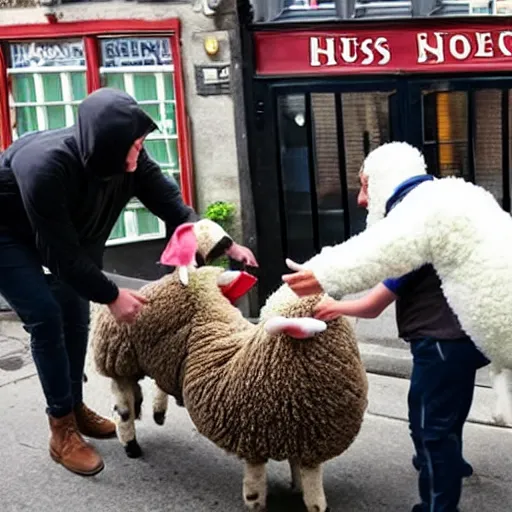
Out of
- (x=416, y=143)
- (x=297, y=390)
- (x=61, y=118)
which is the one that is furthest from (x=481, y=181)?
(x=297, y=390)

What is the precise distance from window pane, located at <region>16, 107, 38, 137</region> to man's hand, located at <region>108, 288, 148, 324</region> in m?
4.14

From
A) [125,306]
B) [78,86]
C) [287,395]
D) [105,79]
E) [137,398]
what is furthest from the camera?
[78,86]

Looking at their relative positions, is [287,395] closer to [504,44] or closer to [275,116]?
[275,116]

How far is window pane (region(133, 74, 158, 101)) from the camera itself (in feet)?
21.1

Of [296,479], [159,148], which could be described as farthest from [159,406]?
[159,148]

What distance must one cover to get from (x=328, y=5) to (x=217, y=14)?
851 millimetres

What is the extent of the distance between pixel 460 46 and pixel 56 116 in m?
3.39

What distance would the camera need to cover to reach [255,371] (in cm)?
279

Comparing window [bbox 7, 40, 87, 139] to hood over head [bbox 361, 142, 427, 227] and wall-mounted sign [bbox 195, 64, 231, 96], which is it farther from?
hood over head [bbox 361, 142, 427, 227]

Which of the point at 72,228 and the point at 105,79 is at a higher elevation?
the point at 105,79

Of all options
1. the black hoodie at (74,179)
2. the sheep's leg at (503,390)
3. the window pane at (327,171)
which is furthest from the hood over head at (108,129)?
the window pane at (327,171)

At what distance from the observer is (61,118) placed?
6.71 metres

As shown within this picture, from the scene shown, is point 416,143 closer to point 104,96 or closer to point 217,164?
point 217,164

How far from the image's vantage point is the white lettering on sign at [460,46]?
583 cm
